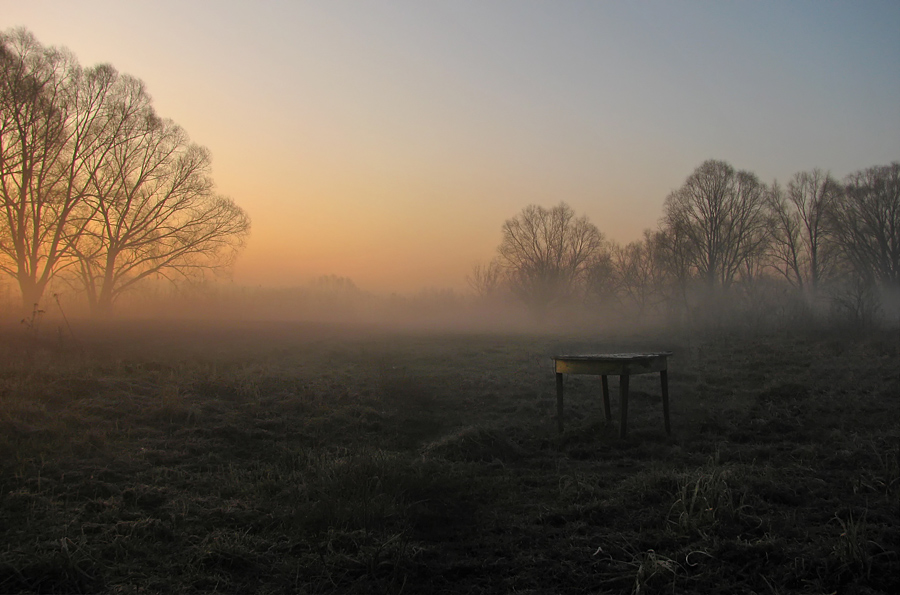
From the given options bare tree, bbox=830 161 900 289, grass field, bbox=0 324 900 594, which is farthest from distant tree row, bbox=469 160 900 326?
grass field, bbox=0 324 900 594

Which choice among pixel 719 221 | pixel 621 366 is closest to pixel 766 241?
pixel 719 221

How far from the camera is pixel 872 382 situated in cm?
965

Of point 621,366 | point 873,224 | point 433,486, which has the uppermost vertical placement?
point 873,224

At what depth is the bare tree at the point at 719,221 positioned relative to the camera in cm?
3947

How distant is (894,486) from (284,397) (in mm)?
8821

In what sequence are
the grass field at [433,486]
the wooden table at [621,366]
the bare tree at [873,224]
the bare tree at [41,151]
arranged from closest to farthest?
the grass field at [433,486], the wooden table at [621,366], the bare tree at [41,151], the bare tree at [873,224]

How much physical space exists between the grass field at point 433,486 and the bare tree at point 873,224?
119 feet

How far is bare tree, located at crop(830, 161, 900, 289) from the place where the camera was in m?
37.5

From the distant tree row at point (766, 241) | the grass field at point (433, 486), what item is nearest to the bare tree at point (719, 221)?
the distant tree row at point (766, 241)

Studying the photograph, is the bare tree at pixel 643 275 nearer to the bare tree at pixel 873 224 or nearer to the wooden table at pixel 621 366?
the bare tree at pixel 873 224

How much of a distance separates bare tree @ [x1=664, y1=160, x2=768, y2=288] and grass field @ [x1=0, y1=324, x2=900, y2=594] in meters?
32.0

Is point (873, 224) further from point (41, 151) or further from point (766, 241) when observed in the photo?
point (41, 151)

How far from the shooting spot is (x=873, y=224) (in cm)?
3834

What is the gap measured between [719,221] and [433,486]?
4174 centimetres
